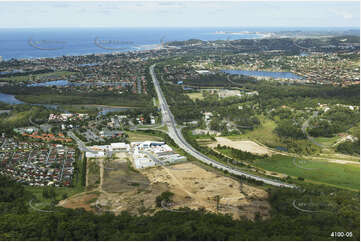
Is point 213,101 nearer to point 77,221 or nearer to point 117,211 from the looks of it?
point 117,211

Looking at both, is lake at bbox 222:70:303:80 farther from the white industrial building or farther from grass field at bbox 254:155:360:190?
the white industrial building

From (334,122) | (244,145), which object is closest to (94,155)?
(244,145)

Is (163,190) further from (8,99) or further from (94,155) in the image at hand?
(8,99)

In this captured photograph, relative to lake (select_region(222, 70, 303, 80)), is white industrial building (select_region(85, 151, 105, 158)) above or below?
below

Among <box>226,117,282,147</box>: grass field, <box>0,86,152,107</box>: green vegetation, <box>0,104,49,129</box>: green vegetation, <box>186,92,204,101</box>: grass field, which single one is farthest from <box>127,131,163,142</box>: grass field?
<box>186,92,204,101</box>: grass field

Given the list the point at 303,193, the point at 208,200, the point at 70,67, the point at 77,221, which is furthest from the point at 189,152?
the point at 70,67

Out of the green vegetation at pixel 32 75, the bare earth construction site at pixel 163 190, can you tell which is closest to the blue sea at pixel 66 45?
the green vegetation at pixel 32 75
